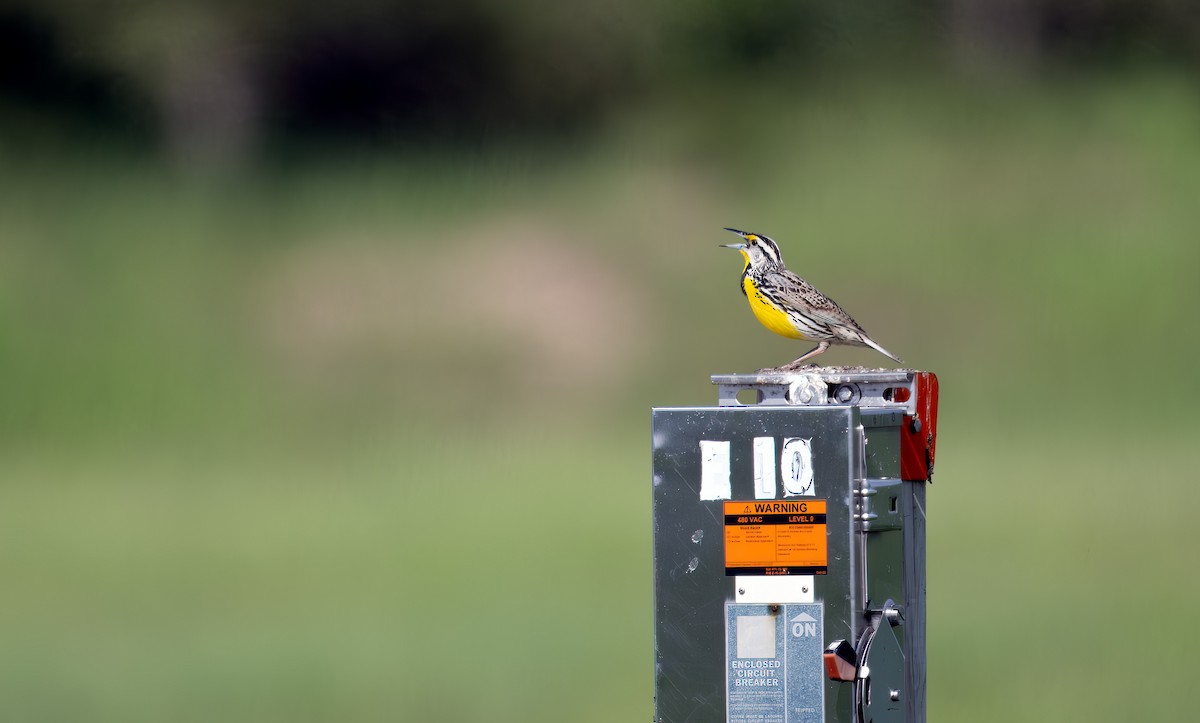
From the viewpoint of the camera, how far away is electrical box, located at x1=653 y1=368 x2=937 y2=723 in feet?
6.72

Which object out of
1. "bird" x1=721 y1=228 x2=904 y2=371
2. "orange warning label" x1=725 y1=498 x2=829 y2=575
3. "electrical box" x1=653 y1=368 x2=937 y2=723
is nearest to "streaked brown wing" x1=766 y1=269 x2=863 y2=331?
"bird" x1=721 y1=228 x2=904 y2=371

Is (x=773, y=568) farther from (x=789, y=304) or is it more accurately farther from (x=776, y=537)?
(x=789, y=304)

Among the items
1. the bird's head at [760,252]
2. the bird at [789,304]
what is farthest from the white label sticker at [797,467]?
the bird's head at [760,252]

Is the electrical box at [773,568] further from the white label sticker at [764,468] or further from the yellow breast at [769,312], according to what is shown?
the yellow breast at [769,312]

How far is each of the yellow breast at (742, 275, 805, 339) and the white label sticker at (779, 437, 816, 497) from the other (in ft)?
2.31

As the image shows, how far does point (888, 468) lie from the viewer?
2.18m

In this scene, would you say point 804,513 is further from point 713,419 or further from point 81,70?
point 81,70

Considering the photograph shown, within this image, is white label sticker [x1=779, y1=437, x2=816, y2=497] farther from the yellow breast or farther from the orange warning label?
the yellow breast

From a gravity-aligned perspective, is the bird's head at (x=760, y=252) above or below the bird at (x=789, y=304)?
above

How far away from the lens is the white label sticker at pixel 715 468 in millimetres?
2070

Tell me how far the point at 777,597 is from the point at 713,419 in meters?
0.28

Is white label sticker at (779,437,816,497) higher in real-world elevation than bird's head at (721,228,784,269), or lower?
lower

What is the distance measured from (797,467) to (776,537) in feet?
0.36

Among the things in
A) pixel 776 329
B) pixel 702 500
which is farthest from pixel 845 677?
pixel 776 329
